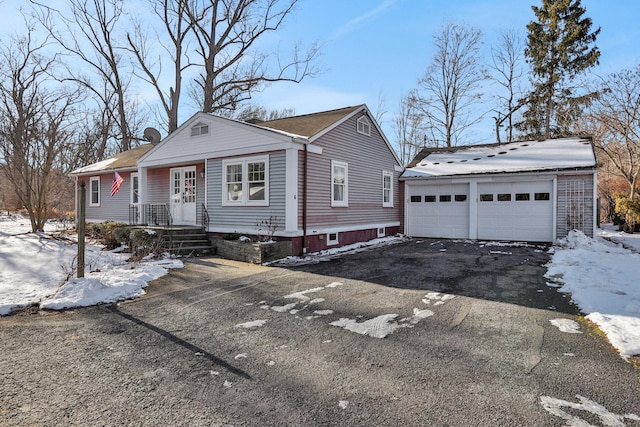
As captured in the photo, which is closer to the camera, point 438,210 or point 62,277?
point 62,277

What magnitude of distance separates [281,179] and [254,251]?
7.42ft

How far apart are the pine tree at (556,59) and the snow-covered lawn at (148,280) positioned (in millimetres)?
17387

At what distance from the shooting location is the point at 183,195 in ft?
45.0

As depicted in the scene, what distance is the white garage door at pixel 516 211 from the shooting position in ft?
40.9

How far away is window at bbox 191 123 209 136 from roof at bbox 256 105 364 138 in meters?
2.40

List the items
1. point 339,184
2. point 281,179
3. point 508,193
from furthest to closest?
1. point 508,193
2. point 339,184
3. point 281,179

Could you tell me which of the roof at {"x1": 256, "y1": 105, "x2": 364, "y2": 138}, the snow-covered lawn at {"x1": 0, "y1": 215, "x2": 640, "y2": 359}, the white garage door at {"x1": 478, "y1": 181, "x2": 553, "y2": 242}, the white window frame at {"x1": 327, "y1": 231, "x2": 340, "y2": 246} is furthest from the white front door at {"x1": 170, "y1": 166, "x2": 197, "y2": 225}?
the white garage door at {"x1": 478, "y1": 181, "x2": 553, "y2": 242}

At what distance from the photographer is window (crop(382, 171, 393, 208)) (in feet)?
48.2

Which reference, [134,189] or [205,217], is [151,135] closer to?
[134,189]

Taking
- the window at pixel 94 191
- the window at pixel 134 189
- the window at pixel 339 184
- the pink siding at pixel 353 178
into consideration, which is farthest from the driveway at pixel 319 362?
the window at pixel 94 191

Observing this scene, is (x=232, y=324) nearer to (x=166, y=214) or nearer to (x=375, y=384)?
(x=375, y=384)

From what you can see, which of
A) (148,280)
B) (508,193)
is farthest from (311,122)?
(148,280)

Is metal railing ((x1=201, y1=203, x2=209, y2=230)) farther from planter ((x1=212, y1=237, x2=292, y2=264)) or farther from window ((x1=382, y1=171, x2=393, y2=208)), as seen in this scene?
window ((x1=382, y1=171, x2=393, y2=208))

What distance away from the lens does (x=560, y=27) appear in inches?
985
